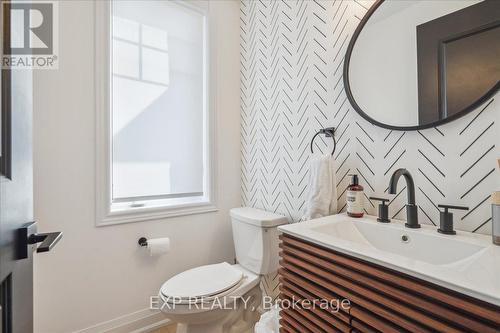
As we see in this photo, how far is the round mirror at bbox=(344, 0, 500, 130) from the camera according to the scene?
2.70 feet

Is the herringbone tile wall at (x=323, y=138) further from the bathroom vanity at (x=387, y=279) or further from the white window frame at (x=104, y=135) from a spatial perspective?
the white window frame at (x=104, y=135)

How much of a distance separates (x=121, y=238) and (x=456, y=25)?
1906 millimetres

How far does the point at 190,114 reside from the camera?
72.0 inches

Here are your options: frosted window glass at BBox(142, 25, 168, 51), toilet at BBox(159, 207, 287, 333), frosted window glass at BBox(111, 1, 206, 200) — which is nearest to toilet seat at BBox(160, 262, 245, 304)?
toilet at BBox(159, 207, 287, 333)

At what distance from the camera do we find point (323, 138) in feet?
4.43

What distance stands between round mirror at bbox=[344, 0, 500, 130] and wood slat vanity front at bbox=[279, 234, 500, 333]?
0.64 metres

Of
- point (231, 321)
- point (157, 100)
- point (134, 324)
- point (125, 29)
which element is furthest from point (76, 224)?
point (125, 29)

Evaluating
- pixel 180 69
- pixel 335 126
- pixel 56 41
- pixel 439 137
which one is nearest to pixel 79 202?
pixel 56 41

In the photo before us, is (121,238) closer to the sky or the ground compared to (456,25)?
closer to the ground

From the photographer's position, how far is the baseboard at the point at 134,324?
1.44m

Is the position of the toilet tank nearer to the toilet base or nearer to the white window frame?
the toilet base

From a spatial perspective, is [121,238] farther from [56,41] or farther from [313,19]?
[313,19]

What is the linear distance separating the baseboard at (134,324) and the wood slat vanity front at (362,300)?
1.05m

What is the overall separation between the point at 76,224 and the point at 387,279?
152 cm
